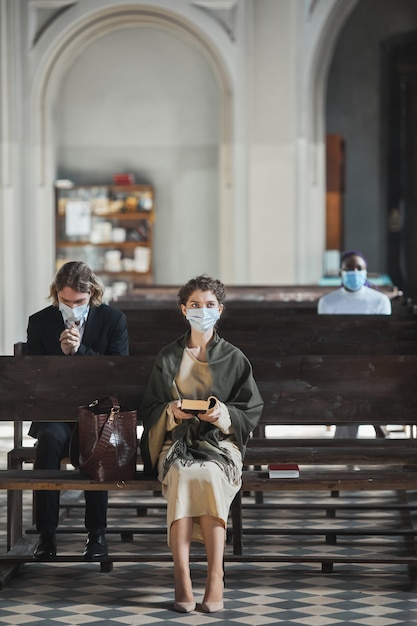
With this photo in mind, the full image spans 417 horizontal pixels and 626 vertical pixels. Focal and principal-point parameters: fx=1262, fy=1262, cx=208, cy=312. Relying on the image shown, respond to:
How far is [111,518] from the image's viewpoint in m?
7.10

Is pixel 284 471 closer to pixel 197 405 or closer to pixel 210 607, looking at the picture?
pixel 197 405

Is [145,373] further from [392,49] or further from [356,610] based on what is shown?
[392,49]

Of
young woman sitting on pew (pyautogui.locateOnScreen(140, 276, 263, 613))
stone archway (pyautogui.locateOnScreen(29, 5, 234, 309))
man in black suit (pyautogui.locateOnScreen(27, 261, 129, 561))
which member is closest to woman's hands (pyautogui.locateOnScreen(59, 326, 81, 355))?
man in black suit (pyautogui.locateOnScreen(27, 261, 129, 561))

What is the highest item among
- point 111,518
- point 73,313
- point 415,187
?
point 415,187

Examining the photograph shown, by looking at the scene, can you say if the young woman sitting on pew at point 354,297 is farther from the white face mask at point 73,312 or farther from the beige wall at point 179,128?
the beige wall at point 179,128

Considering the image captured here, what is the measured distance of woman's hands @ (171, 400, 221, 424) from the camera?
5.29 m

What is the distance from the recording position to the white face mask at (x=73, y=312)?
6.34 m

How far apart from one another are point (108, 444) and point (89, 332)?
115cm

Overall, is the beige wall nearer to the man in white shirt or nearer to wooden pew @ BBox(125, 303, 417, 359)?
Answer: the man in white shirt

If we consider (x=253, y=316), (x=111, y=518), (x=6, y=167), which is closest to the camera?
(x=111, y=518)

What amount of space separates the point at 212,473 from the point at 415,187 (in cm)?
1385

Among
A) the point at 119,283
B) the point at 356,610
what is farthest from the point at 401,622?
the point at 119,283

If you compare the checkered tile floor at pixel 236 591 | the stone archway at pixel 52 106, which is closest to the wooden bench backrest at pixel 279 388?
the checkered tile floor at pixel 236 591

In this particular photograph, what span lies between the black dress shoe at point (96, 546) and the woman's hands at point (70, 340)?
3.15 feet
